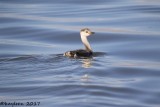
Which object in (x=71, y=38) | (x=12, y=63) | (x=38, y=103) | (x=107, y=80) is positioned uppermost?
(x=71, y=38)

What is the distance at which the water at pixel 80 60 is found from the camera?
636 inches

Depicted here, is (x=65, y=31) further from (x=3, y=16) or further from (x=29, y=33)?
(x=3, y=16)

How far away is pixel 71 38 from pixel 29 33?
2.16 meters

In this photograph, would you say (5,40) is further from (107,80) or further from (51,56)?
(107,80)

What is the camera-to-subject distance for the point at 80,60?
813 inches

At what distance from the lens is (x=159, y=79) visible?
706 inches

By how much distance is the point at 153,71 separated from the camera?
19.1 meters

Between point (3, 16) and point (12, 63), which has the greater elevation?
point (3, 16)

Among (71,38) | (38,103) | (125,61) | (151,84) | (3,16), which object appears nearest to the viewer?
(38,103)

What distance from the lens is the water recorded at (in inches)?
636

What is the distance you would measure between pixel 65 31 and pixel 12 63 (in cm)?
749

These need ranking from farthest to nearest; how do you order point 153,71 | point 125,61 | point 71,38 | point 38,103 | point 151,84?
point 71,38, point 125,61, point 153,71, point 151,84, point 38,103

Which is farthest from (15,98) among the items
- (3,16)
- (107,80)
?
(3,16)

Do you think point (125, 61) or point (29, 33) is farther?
point (29, 33)
